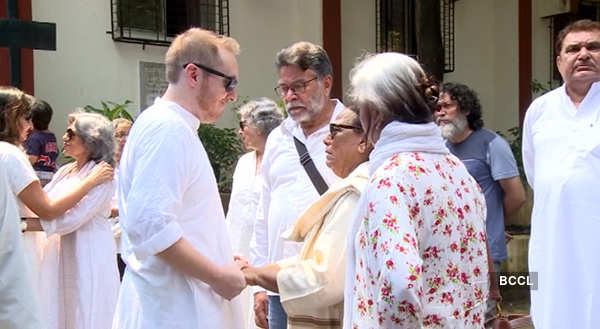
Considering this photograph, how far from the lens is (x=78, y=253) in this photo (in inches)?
173

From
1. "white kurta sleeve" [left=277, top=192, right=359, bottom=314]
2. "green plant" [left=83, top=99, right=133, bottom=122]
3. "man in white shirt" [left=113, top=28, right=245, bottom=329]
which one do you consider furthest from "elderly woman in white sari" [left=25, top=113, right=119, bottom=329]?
"green plant" [left=83, top=99, right=133, bottom=122]

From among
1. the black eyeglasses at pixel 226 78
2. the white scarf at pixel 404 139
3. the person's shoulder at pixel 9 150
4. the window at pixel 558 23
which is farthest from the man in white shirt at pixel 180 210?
the window at pixel 558 23

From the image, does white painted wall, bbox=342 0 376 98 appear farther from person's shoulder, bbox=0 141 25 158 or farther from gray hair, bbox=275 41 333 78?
person's shoulder, bbox=0 141 25 158

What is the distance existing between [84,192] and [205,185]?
2044 millimetres

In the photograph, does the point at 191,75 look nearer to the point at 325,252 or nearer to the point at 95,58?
the point at 325,252

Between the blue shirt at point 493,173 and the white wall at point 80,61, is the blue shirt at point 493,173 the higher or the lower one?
the lower one

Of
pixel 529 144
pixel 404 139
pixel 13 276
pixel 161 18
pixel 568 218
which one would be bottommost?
pixel 13 276

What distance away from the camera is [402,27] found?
12266mm

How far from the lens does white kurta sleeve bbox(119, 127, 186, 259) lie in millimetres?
2328

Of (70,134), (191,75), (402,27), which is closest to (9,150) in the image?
(70,134)

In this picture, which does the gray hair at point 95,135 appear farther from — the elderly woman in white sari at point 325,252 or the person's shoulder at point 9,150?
the elderly woman in white sari at point 325,252

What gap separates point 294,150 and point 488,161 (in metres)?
1.62

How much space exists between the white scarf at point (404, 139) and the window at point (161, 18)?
712 cm

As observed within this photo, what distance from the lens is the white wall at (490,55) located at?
1284cm
